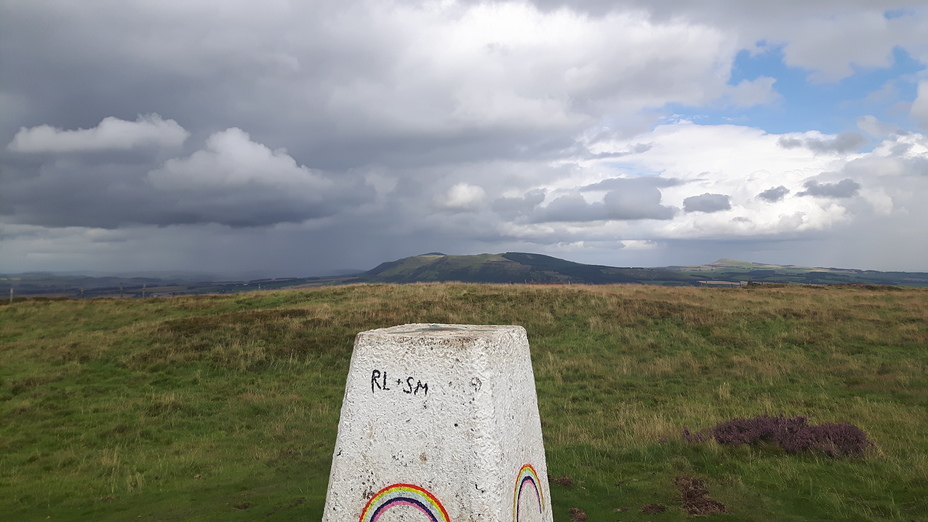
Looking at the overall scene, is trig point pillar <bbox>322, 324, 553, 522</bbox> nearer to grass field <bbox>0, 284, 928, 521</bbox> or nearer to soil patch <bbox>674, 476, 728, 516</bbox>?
grass field <bbox>0, 284, 928, 521</bbox>

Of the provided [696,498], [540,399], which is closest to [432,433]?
[696,498]

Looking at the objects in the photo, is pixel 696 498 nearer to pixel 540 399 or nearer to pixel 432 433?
pixel 432 433

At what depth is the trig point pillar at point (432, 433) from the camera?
3902 millimetres

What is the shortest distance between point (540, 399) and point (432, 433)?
421 inches

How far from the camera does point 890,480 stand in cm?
770

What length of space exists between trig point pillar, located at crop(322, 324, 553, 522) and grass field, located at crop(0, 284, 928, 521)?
3308 mm

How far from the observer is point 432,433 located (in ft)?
13.3

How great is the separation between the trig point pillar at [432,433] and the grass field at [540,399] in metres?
3.31

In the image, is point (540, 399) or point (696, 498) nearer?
point (696, 498)

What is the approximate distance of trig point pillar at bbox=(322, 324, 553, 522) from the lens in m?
3.90

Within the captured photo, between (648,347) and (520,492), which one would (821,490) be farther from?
(648,347)

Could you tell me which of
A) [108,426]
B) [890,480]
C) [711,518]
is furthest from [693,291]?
[108,426]

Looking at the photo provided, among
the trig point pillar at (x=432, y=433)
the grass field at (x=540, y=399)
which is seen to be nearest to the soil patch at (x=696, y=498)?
the grass field at (x=540, y=399)

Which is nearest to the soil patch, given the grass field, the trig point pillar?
the grass field
